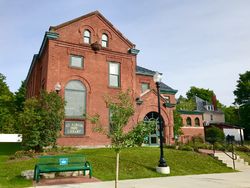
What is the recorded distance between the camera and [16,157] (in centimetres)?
1574

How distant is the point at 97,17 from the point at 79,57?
497 centimetres

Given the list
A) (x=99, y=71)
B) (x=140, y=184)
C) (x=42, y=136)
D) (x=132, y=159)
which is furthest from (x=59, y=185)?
(x=99, y=71)

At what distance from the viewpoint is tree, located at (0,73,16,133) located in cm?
5094

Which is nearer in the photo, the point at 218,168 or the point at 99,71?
the point at 218,168

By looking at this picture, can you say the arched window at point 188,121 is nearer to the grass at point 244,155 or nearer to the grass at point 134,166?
the grass at point 244,155

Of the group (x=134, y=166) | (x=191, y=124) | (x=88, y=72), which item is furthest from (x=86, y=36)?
(x=191, y=124)

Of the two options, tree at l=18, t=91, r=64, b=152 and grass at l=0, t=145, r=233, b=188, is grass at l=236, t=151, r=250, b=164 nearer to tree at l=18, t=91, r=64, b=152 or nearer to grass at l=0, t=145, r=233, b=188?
grass at l=0, t=145, r=233, b=188

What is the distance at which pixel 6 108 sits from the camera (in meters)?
52.3

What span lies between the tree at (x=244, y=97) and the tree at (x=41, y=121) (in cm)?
5220

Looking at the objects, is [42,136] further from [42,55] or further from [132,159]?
[42,55]

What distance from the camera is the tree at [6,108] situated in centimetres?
5094

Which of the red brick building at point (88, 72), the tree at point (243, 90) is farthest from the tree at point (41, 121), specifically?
the tree at point (243, 90)

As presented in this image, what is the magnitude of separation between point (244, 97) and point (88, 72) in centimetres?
5325

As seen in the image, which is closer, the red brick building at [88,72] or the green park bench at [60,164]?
the green park bench at [60,164]
